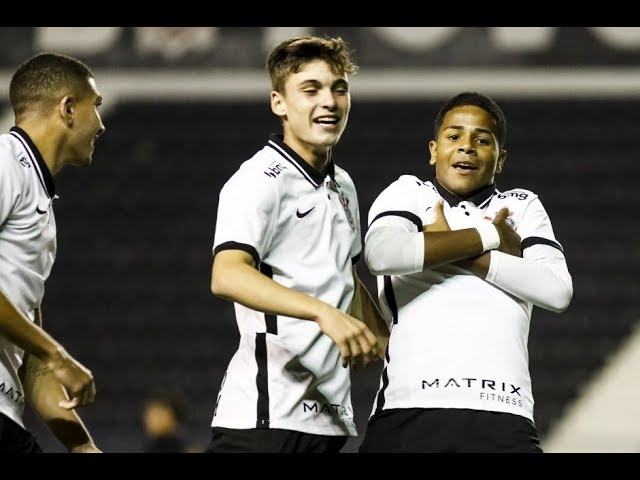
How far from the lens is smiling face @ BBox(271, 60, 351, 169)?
343 centimetres

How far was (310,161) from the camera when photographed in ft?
11.5

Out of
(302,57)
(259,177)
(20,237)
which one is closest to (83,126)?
(20,237)

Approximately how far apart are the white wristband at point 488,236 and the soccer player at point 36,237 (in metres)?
1.13

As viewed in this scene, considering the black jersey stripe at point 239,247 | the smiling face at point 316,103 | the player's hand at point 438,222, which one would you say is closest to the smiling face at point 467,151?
the player's hand at point 438,222

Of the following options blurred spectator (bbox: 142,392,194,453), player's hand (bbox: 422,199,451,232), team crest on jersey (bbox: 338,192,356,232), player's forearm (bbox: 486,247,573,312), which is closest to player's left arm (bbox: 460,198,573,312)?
player's forearm (bbox: 486,247,573,312)

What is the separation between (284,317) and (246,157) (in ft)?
21.7

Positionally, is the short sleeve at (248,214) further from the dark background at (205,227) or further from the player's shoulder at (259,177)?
the dark background at (205,227)

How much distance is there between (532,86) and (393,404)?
6.85 metres

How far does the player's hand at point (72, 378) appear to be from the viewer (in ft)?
10.0

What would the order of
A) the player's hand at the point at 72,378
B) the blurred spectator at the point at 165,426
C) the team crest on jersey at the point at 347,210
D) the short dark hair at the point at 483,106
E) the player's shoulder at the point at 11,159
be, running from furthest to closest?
the blurred spectator at the point at 165,426
the short dark hair at the point at 483,106
the team crest on jersey at the point at 347,210
the player's shoulder at the point at 11,159
the player's hand at the point at 72,378
